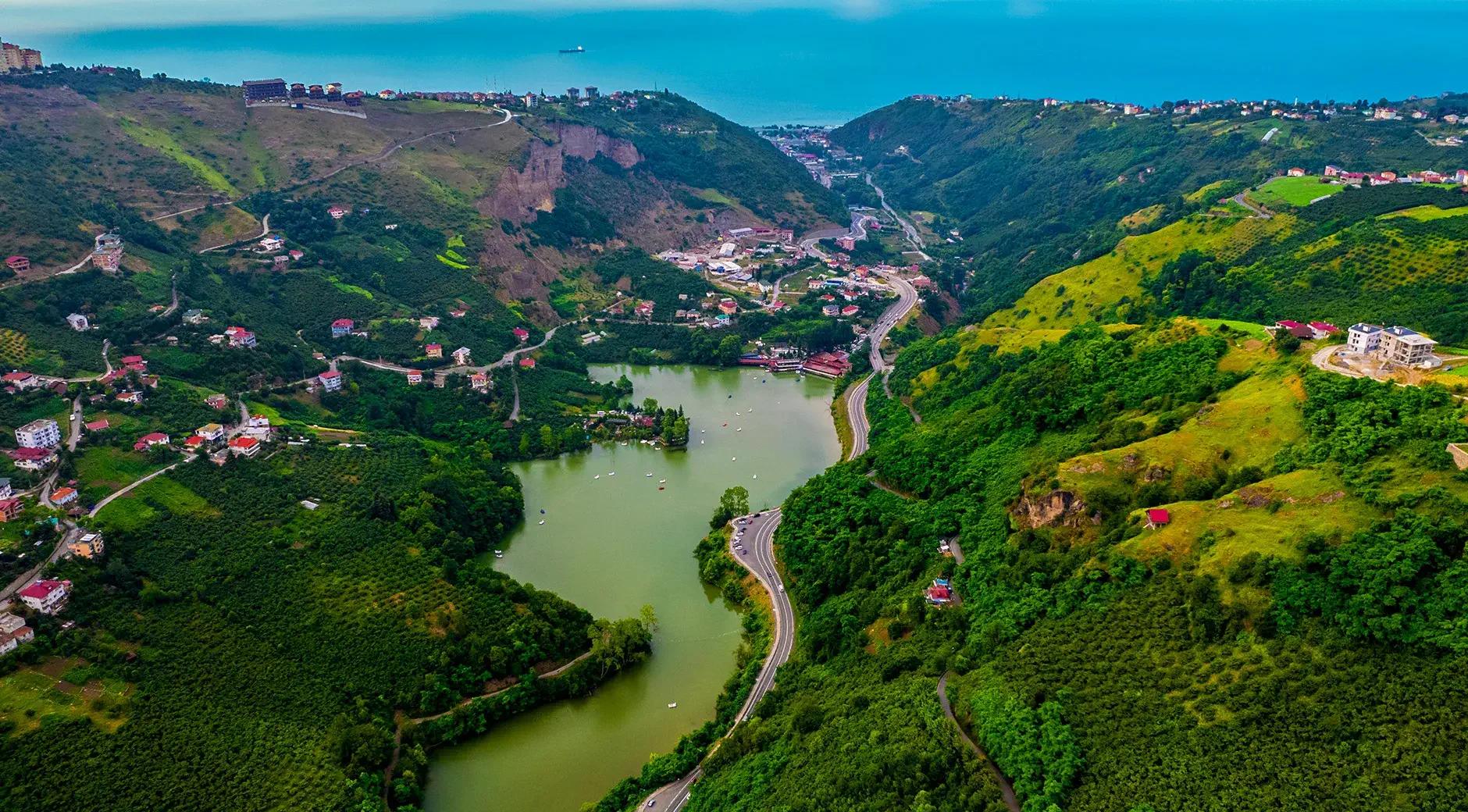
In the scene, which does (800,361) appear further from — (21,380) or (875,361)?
(21,380)

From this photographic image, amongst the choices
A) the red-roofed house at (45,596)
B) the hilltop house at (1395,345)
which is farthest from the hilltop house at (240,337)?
the hilltop house at (1395,345)

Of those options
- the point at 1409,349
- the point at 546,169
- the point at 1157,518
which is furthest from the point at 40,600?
the point at 546,169

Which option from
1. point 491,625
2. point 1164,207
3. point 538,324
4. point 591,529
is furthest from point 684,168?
point 491,625

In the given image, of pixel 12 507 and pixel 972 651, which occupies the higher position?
pixel 12 507

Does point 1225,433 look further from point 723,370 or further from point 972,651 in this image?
point 723,370

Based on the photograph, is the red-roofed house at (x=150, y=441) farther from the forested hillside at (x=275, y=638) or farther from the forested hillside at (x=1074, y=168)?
the forested hillside at (x=1074, y=168)

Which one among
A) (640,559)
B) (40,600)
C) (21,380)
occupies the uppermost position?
(21,380)
